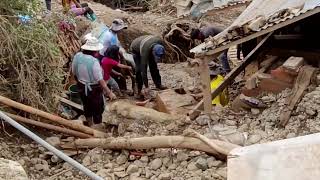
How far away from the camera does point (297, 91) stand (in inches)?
255

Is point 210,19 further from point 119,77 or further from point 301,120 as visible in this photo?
point 301,120

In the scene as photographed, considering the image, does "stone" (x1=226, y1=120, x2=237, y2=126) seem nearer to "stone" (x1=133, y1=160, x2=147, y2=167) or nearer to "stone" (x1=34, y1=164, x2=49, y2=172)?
"stone" (x1=133, y1=160, x2=147, y2=167)

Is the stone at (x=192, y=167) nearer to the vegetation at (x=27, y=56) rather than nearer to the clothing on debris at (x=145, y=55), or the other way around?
the vegetation at (x=27, y=56)

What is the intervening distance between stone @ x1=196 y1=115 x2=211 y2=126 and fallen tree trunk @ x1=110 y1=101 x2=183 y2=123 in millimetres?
450

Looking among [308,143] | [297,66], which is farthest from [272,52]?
[308,143]

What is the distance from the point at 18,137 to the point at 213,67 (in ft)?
13.2

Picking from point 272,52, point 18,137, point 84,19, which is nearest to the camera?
point 18,137

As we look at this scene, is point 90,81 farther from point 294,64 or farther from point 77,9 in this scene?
point 77,9

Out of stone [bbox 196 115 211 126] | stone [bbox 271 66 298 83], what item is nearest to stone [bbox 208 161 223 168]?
stone [bbox 196 115 211 126]

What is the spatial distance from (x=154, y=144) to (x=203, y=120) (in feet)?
3.10

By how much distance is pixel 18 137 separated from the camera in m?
7.31

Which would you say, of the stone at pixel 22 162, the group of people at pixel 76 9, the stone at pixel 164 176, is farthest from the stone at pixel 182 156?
the group of people at pixel 76 9

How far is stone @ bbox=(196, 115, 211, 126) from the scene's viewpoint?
22.6ft

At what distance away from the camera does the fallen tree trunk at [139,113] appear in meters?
7.43
